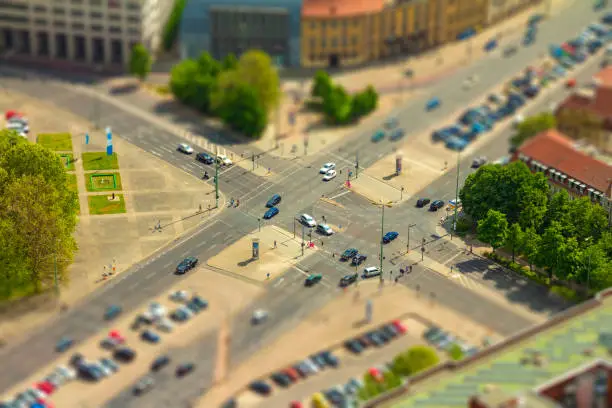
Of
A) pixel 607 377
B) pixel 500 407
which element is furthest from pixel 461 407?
pixel 607 377

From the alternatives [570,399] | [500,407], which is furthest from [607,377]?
[500,407]

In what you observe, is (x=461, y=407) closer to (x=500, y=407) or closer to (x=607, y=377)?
(x=500, y=407)

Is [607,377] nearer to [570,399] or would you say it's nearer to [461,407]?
[570,399]
